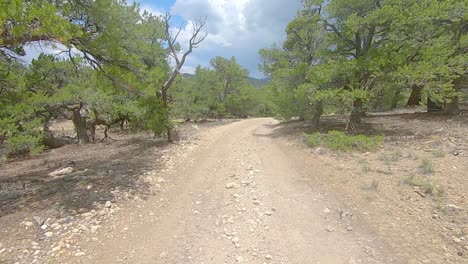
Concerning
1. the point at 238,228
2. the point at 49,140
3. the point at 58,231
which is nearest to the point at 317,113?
the point at 238,228

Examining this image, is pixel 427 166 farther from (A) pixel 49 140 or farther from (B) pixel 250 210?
(A) pixel 49 140

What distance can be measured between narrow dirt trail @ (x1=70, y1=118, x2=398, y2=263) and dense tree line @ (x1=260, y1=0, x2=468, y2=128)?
652 centimetres

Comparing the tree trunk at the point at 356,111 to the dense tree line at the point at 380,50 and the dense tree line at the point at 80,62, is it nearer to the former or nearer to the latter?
the dense tree line at the point at 380,50

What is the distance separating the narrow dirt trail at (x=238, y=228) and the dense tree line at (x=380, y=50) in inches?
257

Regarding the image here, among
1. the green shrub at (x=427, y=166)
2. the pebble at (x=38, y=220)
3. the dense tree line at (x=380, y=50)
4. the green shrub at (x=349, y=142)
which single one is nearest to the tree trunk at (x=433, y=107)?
the dense tree line at (x=380, y=50)

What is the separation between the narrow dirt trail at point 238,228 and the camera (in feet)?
14.6

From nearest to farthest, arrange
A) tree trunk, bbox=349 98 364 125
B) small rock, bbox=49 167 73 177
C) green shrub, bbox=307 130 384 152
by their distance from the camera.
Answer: small rock, bbox=49 167 73 177
green shrub, bbox=307 130 384 152
tree trunk, bbox=349 98 364 125

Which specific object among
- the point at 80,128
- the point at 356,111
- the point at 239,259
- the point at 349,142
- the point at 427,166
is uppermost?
the point at 356,111

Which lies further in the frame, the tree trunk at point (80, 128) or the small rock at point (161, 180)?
the tree trunk at point (80, 128)

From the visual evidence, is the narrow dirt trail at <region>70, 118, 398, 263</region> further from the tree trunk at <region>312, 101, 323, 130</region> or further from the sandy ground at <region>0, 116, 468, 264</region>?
the tree trunk at <region>312, 101, 323, 130</region>

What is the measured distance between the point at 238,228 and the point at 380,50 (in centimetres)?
1112

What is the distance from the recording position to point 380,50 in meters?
12.1

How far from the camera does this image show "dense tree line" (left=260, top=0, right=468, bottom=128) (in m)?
11.0

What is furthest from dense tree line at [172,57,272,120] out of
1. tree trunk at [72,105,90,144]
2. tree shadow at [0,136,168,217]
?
tree shadow at [0,136,168,217]
